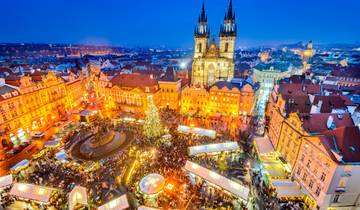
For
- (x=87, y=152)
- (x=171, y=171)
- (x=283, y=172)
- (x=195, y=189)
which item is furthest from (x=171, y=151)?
(x=283, y=172)

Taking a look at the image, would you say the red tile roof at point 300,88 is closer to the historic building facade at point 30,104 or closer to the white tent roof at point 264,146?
the white tent roof at point 264,146

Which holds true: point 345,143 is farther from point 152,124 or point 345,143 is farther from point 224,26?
point 224,26

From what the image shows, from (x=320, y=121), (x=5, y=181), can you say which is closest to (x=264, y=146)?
(x=320, y=121)

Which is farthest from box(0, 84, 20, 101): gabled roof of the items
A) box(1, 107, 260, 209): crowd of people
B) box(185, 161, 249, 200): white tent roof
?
box(185, 161, 249, 200): white tent roof

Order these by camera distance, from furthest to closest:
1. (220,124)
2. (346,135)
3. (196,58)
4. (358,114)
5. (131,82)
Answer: (196,58) → (131,82) → (220,124) → (358,114) → (346,135)

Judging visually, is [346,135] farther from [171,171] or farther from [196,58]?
[196,58]

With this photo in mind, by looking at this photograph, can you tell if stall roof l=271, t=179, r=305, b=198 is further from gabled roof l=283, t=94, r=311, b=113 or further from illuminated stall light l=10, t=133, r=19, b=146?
illuminated stall light l=10, t=133, r=19, b=146
